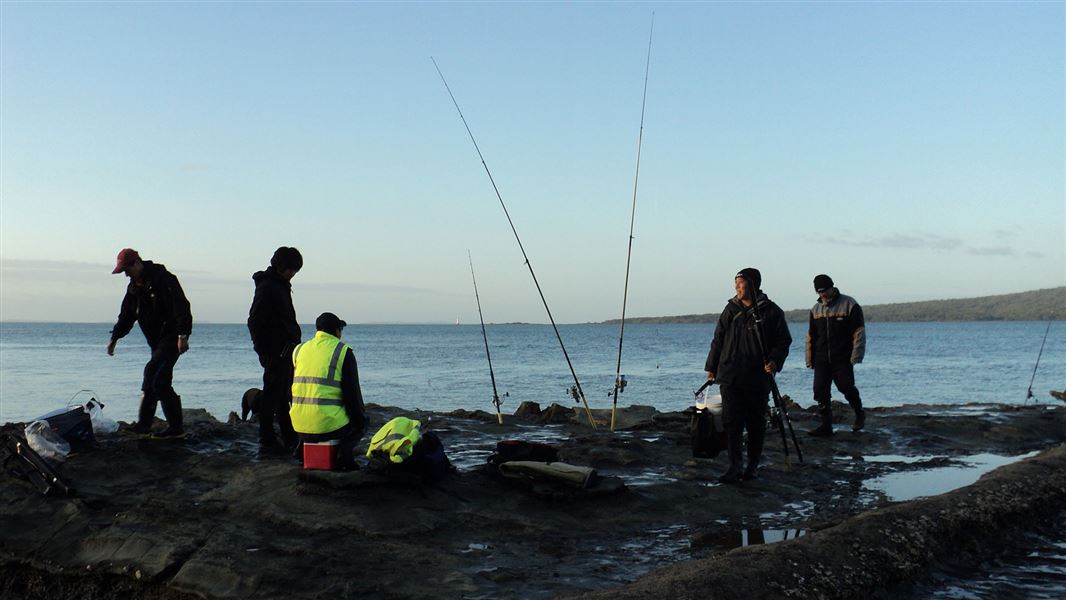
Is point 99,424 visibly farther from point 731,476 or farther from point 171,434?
point 731,476

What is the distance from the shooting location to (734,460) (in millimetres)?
7469

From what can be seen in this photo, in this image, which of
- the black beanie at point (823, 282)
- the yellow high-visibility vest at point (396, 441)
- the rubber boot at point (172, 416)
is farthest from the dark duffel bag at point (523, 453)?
the black beanie at point (823, 282)

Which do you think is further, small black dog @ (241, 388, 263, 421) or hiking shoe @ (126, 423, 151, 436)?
small black dog @ (241, 388, 263, 421)

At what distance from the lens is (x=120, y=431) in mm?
8203

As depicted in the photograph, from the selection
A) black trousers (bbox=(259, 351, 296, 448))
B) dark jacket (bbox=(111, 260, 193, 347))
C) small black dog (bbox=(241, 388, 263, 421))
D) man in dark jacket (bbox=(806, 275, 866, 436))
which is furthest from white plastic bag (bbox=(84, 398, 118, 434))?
man in dark jacket (bbox=(806, 275, 866, 436))

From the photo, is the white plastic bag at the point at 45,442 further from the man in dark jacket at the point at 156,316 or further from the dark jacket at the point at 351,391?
the dark jacket at the point at 351,391

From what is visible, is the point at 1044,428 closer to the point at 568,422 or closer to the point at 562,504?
the point at 568,422

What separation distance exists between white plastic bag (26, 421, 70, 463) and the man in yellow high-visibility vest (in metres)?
2.21

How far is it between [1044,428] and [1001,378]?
2178 centimetres

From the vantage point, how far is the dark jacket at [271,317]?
7633 mm

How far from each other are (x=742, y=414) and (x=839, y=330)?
3.80 metres

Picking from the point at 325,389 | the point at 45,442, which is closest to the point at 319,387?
the point at 325,389

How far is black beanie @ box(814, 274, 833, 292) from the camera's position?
34.7 feet

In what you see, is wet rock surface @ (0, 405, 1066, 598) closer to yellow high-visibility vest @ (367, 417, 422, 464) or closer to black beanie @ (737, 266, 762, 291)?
yellow high-visibility vest @ (367, 417, 422, 464)
